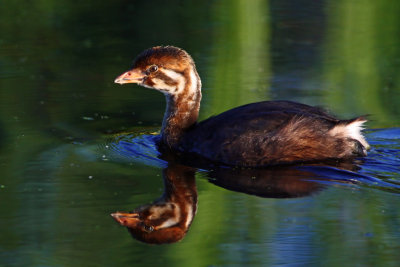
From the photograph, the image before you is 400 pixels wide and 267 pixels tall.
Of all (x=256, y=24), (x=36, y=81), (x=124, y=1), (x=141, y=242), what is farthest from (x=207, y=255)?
(x=124, y=1)

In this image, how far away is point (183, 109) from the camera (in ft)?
27.5

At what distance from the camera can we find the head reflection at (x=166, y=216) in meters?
5.73

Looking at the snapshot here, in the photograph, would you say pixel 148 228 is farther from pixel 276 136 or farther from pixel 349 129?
pixel 349 129

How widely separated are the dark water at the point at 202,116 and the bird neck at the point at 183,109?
0.98ft

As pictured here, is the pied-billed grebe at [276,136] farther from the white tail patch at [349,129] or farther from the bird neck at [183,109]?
the bird neck at [183,109]

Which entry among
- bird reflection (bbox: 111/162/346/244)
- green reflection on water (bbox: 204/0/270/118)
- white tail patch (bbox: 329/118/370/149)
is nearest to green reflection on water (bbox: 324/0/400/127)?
green reflection on water (bbox: 204/0/270/118)

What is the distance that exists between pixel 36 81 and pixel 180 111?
3217mm

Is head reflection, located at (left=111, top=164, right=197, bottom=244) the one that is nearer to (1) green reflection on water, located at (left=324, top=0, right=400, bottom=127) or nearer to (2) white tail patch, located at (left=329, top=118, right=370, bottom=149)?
(2) white tail patch, located at (left=329, top=118, right=370, bottom=149)

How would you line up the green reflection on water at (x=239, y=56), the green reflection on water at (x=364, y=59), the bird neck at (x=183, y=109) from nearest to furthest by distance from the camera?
1. the bird neck at (x=183, y=109)
2. the green reflection on water at (x=364, y=59)
3. the green reflection on water at (x=239, y=56)

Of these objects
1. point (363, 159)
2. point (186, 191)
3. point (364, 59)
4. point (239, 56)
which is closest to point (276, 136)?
Result: point (363, 159)

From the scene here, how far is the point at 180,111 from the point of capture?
835cm

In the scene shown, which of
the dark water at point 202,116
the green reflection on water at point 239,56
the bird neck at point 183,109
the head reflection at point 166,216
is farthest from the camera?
the green reflection on water at point 239,56

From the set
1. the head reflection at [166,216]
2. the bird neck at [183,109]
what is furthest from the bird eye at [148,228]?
the bird neck at [183,109]

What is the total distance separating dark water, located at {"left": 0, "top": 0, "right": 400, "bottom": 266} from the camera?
17.9 ft
